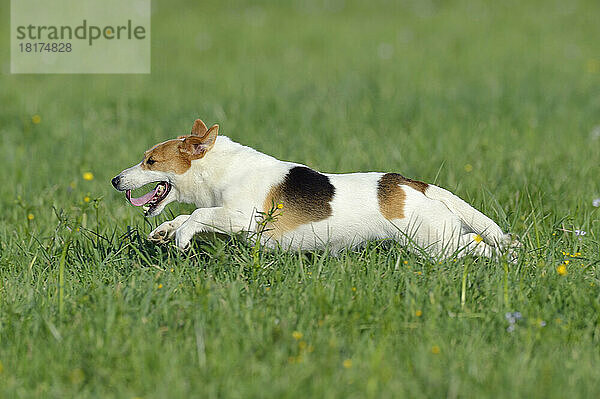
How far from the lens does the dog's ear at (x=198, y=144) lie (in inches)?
171

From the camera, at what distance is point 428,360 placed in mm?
3250

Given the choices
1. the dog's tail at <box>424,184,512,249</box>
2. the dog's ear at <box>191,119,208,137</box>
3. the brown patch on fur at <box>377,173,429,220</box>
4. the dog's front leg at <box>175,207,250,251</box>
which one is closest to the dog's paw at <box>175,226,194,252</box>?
the dog's front leg at <box>175,207,250,251</box>

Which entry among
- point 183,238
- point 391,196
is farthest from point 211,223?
point 391,196

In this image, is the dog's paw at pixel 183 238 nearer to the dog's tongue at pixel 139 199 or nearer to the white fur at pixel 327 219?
the white fur at pixel 327 219

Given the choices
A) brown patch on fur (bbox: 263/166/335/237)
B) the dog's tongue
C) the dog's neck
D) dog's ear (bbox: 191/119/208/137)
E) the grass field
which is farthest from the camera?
dog's ear (bbox: 191/119/208/137)

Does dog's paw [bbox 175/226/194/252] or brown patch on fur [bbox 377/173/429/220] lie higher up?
brown patch on fur [bbox 377/173/429/220]

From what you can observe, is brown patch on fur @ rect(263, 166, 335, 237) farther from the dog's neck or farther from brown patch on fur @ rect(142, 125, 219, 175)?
brown patch on fur @ rect(142, 125, 219, 175)

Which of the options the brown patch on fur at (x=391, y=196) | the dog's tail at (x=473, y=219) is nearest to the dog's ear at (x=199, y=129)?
the brown patch on fur at (x=391, y=196)

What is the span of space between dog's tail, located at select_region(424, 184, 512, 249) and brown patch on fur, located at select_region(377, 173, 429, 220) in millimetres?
144

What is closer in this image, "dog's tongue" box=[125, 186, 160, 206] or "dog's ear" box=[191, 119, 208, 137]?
"dog's tongue" box=[125, 186, 160, 206]

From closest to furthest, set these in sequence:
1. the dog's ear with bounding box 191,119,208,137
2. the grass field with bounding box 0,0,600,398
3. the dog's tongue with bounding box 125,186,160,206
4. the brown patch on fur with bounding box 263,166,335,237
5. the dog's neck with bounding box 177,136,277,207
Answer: the grass field with bounding box 0,0,600,398
the brown patch on fur with bounding box 263,166,335,237
the dog's neck with bounding box 177,136,277,207
the dog's tongue with bounding box 125,186,160,206
the dog's ear with bounding box 191,119,208,137

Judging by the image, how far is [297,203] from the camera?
423 cm

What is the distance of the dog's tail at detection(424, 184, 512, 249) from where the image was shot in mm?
4352

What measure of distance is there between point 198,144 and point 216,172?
7.5 inches
